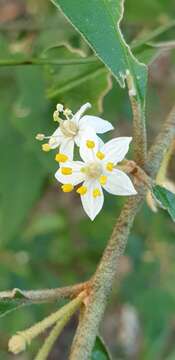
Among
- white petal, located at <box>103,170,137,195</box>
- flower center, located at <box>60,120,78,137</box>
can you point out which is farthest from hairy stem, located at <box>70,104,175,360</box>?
flower center, located at <box>60,120,78,137</box>

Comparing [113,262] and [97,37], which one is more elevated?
[97,37]

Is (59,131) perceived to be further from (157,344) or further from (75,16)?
(157,344)

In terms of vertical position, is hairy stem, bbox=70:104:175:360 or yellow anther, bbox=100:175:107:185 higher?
yellow anther, bbox=100:175:107:185

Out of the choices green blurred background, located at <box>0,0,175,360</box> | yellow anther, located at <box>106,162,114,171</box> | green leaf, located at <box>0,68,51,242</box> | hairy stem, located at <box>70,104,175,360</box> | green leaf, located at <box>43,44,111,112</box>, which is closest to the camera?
hairy stem, located at <box>70,104,175,360</box>

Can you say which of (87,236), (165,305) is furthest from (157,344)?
(87,236)

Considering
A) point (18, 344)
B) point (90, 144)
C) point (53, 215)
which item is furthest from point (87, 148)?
point (53, 215)

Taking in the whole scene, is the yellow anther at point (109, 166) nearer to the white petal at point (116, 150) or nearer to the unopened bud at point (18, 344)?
the white petal at point (116, 150)

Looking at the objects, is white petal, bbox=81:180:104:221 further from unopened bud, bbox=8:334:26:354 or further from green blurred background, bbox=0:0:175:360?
green blurred background, bbox=0:0:175:360
